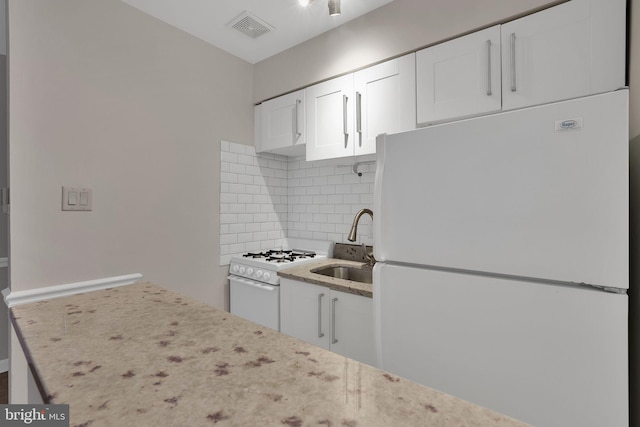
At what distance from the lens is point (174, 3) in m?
1.83

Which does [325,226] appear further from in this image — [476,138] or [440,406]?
[440,406]

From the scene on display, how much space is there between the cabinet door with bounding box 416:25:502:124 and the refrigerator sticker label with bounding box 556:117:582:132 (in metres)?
0.62

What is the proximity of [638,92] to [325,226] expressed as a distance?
6.46ft

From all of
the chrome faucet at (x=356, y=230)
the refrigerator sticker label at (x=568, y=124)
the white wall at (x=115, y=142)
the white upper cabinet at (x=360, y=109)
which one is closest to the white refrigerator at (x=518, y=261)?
the refrigerator sticker label at (x=568, y=124)

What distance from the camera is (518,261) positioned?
966 mm

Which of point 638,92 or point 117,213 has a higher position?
point 638,92

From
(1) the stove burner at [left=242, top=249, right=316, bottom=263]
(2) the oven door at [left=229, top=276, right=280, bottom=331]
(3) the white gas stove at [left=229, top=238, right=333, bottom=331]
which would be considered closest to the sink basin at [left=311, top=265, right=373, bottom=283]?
(3) the white gas stove at [left=229, top=238, right=333, bottom=331]

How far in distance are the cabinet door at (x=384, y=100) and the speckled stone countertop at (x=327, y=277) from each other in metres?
0.83

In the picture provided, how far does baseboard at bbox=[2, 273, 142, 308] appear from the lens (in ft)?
4.61

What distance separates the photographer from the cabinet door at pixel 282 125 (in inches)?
91.3

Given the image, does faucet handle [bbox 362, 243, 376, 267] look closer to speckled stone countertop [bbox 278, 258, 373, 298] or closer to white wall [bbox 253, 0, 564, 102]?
speckled stone countertop [bbox 278, 258, 373, 298]

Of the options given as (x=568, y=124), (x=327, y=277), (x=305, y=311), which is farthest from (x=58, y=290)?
(x=568, y=124)

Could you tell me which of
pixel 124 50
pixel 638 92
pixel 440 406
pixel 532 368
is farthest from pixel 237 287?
pixel 638 92
